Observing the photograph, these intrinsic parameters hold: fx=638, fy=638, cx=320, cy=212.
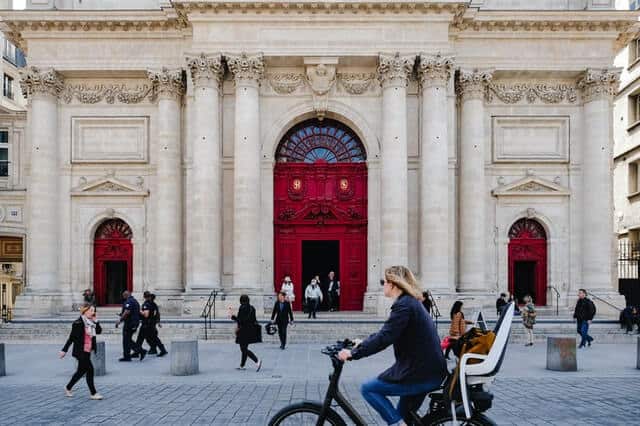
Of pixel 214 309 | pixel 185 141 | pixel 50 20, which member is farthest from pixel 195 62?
pixel 214 309

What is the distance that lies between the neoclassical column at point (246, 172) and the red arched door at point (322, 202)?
2367mm

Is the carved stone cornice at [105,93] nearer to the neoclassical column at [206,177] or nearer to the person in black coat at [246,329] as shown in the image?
the neoclassical column at [206,177]

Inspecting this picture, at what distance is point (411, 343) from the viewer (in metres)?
Result: 5.73

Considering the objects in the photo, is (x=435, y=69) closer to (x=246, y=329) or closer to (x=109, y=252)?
(x=246, y=329)

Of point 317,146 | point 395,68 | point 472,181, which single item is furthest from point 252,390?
point 317,146

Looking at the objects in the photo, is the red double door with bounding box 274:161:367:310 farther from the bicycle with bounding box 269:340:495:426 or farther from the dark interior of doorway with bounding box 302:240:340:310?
the bicycle with bounding box 269:340:495:426

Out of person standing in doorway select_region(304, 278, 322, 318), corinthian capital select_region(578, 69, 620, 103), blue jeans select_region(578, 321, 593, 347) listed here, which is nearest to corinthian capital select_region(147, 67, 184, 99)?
person standing in doorway select_region(304, 278, 322, 318)

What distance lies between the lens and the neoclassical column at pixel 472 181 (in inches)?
1075

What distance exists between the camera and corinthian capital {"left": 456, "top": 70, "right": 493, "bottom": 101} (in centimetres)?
2756

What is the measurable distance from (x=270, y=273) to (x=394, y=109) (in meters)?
8.70

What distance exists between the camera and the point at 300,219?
28.4 metres

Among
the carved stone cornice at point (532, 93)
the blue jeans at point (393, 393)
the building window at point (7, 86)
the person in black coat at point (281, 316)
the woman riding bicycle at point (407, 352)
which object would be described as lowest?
the person in black coat at point (281, 316)

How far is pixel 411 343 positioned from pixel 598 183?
81.3 feet

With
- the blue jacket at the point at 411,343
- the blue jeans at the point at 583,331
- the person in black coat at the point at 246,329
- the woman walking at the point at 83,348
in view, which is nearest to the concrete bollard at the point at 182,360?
the person in black coat at the point at 246,329
